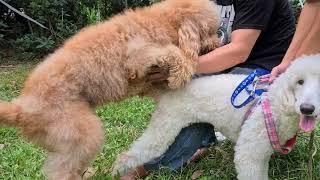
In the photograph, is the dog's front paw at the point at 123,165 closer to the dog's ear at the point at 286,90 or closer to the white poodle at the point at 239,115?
the white poodle at the point at 239,115

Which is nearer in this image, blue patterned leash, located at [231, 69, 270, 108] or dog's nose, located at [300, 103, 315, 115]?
dog's nose, located at [300, 103, 315, 115]

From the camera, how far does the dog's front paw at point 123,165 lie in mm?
3334

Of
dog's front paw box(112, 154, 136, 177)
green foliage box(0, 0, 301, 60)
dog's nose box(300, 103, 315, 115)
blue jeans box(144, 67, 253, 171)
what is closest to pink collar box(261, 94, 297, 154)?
dog's nose box(300, 103, 315, 115)

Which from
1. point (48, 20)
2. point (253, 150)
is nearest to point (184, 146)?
point (253, 150)

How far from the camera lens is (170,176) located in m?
3.44

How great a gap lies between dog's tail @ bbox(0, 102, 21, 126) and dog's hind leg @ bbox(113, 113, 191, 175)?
72 cm

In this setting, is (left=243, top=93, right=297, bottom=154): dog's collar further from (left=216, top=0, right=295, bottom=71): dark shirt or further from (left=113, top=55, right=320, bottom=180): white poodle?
(left=216, top=0, right=295, bottom=71): dark shirt

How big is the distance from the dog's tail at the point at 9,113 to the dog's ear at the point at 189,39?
1.02m

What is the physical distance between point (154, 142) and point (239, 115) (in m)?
0.53

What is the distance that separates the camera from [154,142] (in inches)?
128

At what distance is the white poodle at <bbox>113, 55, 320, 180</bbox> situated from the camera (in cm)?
272

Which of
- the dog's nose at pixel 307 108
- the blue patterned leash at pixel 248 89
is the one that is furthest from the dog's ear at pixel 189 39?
the dog's nose at pixel 307 108

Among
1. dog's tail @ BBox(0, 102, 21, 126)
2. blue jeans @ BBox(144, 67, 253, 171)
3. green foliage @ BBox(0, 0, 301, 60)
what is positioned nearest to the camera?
dog's tail @ BBox(0, 102, 21, 126)

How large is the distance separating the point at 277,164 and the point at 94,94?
129 centimetres
